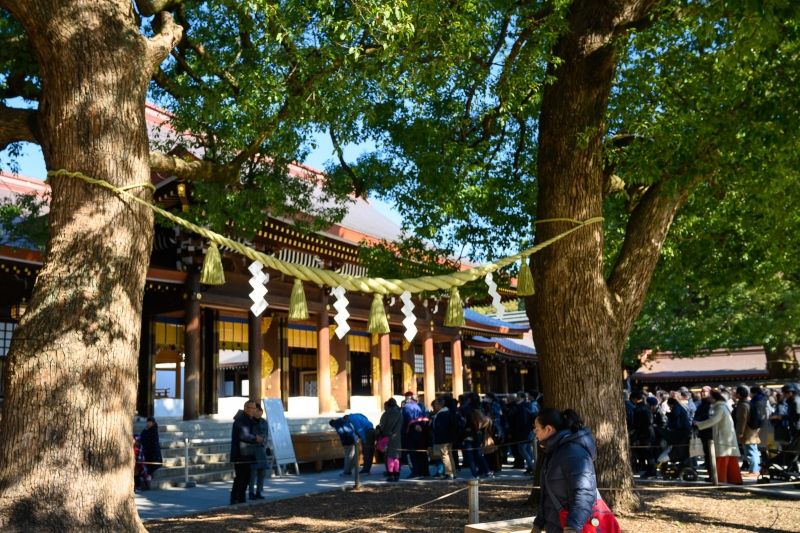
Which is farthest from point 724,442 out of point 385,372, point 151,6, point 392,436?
point 385,372

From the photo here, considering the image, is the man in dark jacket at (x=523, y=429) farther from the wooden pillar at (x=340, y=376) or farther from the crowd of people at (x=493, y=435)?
the wooden pillar at (x=340, y=376)

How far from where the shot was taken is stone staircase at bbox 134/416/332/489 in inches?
492

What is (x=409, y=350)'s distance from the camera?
2577 centimetres

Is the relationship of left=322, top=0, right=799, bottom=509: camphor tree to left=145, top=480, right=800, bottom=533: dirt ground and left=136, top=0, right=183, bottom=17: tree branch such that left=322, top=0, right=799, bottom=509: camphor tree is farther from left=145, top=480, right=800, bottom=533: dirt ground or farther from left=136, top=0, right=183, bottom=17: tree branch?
left=136, top=0, right=183, bottom=17: tree branch

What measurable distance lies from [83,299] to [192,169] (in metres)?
2.84

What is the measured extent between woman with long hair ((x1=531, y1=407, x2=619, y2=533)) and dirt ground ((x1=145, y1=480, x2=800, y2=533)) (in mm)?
2833

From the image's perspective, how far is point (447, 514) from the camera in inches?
347

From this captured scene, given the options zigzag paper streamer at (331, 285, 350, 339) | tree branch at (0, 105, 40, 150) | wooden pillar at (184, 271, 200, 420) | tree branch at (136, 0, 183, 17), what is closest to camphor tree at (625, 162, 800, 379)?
zigzag paper streamer at (331, 285, 350, 339)

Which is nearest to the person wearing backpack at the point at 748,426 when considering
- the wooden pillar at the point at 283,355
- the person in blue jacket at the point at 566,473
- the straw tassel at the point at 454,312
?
the straw tassel at the point at 454,312

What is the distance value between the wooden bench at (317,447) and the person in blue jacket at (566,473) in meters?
10.3

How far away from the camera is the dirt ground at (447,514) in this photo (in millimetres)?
7914

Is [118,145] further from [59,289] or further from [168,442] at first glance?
[168,442]

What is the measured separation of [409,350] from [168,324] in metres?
10.3

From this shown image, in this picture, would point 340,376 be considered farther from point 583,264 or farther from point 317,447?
point 583,264
